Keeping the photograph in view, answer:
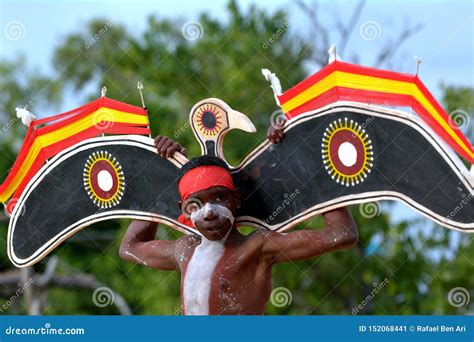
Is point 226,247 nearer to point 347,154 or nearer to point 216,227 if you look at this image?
point 216,227

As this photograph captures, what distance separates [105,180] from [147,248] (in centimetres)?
54

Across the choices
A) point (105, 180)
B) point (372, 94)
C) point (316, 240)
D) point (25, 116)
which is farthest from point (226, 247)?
point (25, 116)

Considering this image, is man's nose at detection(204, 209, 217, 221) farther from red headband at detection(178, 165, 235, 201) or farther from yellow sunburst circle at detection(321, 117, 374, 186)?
yellow sunburst circle at detection(321, 117, 374, 186)

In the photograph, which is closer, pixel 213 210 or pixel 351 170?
pixel 351 170

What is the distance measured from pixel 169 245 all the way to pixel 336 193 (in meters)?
1.17

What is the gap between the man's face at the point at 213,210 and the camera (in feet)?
21.1

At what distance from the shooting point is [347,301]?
1495 cm

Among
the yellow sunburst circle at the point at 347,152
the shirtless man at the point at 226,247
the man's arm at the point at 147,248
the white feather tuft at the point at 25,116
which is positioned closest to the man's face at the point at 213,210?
the shirtless man at the point at 226,247

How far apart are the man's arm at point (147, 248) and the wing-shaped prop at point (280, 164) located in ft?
0.37

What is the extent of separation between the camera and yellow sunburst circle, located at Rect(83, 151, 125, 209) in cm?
705

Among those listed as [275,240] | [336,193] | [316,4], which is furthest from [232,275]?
[316,4]

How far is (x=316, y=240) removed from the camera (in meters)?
6.31

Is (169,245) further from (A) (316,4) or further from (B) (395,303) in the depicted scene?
(B) (395,303)

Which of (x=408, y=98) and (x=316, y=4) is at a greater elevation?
(x=316, y=4)
